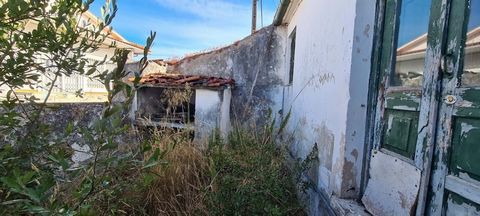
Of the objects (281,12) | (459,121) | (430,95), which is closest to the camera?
(459,121)

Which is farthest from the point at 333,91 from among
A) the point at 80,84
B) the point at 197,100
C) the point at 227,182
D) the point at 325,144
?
the point at 80,84

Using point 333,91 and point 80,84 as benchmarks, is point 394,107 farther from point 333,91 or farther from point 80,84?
point 80,84

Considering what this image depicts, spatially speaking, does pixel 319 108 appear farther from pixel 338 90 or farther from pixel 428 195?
pixel 428 195

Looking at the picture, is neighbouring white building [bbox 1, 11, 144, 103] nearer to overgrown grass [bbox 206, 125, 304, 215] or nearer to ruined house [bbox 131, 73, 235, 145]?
ruined house [bbox 131, 73, 235, 145]

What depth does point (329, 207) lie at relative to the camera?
239 cm

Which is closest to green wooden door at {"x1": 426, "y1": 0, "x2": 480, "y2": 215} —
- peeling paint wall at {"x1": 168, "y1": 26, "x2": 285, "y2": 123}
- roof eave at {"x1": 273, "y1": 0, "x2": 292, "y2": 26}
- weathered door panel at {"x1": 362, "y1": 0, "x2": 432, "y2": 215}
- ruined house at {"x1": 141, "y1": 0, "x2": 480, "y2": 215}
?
ruined house at {"x1": 141, "y1": 0, "x2": 480, "y2": 215}

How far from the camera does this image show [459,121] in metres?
1.40

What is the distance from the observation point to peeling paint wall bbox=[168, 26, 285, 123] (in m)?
6.66

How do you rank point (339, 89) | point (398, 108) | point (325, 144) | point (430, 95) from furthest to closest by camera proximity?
point (325, 144) < point (339, 89) < point (398, 108) < point (430, 95)

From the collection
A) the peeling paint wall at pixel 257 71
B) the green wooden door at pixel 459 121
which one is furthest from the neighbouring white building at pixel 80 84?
the peeling paint wall at pixel 257 71

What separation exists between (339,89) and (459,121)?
109cm

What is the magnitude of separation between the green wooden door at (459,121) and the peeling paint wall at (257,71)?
496 cm

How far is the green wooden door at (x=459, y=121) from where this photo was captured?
4.33 feet

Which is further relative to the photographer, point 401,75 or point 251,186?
point 251,186
